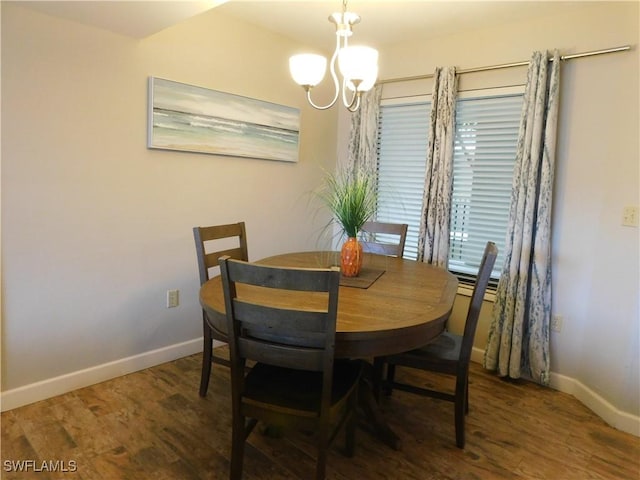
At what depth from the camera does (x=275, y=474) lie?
1826 mm

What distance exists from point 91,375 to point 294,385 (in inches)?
60.0

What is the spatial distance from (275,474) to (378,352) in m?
0.79

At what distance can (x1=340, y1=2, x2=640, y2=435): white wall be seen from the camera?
234cm

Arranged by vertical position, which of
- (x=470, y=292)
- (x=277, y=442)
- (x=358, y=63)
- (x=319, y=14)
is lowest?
(x=277, y=442)

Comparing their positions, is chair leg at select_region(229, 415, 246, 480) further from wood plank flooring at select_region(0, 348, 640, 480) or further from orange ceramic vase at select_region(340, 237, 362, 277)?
orange ceramic vase at select_region(340, 237, 362, 277)

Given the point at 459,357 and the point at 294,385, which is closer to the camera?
the point at 294,385

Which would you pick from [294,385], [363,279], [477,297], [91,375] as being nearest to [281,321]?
[294,385]

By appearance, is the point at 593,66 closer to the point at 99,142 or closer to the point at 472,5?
the point at 472,5

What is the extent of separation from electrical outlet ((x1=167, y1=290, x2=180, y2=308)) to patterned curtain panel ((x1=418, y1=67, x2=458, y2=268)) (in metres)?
1.83

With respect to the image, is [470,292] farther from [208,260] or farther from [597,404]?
[208,260]

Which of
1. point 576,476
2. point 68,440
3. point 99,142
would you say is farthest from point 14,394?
point 576,476

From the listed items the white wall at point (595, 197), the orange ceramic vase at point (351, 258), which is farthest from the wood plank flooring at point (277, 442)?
the orange ceramic vase at point (351, 258)

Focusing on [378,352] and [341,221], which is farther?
[341,221]

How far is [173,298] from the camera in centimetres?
287
